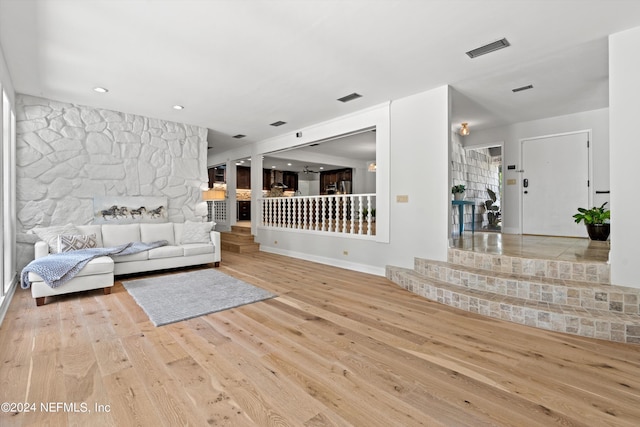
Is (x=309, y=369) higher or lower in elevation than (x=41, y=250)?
lower

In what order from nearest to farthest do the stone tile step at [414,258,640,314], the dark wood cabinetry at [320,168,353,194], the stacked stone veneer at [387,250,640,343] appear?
the stacked stone veneer at [387,250,640,343] < the stone tile step at [414,258,640,314] < the dark wood cabinetry at [320,168,353,194]

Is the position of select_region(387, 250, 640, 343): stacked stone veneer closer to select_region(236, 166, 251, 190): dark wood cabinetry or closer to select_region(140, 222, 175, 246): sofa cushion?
select_region(140, 222, 175, 246): sofa cushion

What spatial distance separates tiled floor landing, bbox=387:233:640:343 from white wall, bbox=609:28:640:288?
0.19 meters

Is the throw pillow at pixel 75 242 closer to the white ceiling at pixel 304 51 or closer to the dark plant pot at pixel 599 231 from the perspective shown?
the white ceiling at pixel 304 51

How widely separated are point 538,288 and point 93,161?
6.75 metres

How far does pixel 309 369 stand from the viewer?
82.4 inches

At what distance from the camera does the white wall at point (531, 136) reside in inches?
207

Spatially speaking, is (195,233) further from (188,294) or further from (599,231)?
(599,231)

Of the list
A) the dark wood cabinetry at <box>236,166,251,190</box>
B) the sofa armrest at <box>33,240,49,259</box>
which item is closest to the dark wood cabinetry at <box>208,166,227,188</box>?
the dark wood cabinetry at <box>236,166,251,190</box>

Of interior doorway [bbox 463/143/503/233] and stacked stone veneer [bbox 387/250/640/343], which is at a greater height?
interior doorway [bbox 463/143/503/233]

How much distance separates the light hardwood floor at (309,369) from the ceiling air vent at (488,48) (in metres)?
2.87

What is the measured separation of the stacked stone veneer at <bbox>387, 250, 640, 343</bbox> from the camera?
2672 mm

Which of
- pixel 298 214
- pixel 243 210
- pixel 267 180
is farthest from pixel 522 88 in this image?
pixel 243 210

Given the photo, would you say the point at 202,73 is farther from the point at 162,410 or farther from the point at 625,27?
the point at 625,27
